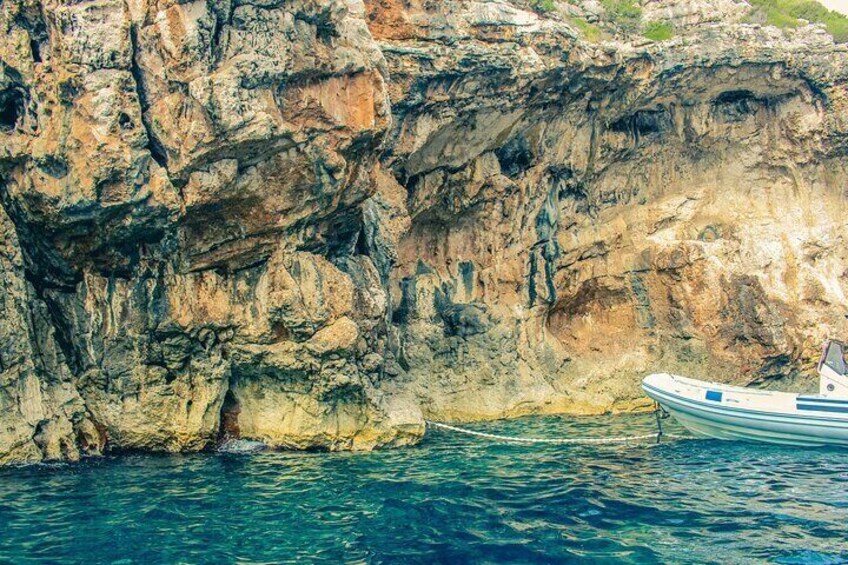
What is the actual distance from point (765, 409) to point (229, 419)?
34.6 feet

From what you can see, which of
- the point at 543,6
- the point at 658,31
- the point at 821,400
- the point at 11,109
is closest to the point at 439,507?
the point at 821,400

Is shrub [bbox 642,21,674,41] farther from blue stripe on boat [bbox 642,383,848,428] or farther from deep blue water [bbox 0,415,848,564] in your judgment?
deep blue water [bbox 0,415,848,564]

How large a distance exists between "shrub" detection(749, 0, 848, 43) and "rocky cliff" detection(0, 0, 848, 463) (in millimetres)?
3434

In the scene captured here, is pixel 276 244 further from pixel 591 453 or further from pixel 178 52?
pixel 591 453

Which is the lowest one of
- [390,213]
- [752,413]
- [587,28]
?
[752,413]

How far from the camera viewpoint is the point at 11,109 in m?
12.7

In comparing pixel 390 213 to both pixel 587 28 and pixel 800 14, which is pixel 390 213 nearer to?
pixel 587 28

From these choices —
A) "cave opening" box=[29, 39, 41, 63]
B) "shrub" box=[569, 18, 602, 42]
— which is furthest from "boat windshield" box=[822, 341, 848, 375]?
"cave opening" box=[29, 39, 41, 63]

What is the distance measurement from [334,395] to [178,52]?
268 inches

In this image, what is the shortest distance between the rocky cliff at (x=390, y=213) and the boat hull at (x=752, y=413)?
15.0 feet

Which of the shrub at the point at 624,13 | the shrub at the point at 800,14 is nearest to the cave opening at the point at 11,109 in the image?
the shrub at the point at 624,13

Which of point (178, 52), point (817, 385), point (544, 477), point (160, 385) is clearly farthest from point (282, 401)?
point (817, 385)

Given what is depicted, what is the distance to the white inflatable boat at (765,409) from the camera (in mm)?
14539

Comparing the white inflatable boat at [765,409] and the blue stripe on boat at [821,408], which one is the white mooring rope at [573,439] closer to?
the white inflatable boat at [765,409]
